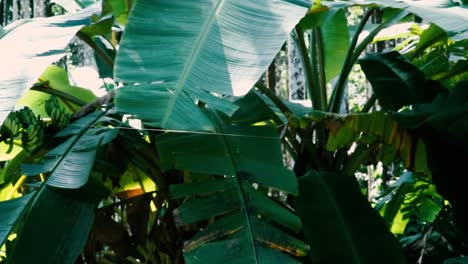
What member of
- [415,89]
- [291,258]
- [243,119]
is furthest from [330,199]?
[415,89]

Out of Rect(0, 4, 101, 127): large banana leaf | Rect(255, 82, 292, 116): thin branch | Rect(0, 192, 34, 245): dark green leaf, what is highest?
Rect(0, 4, 101, 127): large banana leaf

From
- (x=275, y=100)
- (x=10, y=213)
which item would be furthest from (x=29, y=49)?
(x=275, y=100)

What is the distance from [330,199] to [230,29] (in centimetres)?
55

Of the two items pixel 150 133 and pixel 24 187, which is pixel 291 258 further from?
pixel 24 187

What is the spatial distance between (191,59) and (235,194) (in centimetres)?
29

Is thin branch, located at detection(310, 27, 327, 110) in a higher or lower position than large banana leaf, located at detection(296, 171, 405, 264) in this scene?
higher

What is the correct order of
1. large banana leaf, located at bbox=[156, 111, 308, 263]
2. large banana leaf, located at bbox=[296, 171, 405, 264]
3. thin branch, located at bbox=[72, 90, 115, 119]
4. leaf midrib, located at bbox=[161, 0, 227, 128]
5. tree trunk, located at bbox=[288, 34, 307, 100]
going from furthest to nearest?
tree trunk, located at bbox=[288, 34, 307, 100] < thin branch, located at bbox=[72, 90, 115, 119] < large banana leaf, located at bbox=[296, 171, 405, 264] < large banana leaf, located at bbox=[156, 111, 308, 263] < leaf midrib, located at bbox=[161, 0, 227, 128]

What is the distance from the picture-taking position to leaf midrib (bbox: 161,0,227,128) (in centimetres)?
93

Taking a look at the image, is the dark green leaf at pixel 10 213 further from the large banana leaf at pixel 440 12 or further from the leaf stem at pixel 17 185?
the large banana leaf at pixel 440 12

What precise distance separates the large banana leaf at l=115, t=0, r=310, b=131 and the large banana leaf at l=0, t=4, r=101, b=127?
6.5 inches

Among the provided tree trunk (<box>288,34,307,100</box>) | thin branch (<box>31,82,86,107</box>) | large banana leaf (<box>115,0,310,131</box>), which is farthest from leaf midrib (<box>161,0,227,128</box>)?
tree trunk (<box>288,34,307,100</box>)

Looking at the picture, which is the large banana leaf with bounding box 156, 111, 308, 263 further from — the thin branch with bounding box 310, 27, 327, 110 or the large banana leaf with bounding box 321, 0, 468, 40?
the thin branch with bounding box 310, 27, 327, 110

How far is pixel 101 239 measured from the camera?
5.30 feet

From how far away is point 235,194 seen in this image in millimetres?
1160
